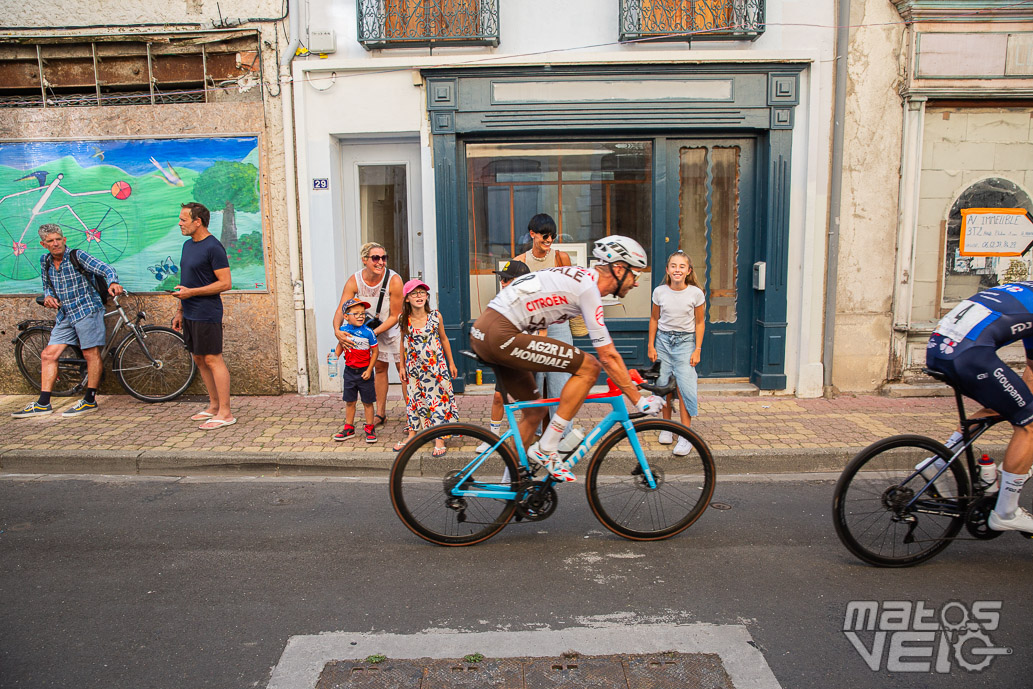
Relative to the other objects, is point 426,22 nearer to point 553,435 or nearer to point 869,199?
point 869,199

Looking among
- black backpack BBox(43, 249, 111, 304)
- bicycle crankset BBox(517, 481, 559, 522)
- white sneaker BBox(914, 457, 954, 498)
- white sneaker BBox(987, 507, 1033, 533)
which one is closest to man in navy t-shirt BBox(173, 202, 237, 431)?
black backpack BBox(43, 249, 111, 304)

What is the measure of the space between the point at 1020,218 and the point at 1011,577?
233 inches

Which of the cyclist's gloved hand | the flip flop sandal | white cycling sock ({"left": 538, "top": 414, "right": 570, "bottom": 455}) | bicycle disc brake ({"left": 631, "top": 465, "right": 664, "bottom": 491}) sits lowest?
the flip flop sandal

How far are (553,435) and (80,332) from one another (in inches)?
231

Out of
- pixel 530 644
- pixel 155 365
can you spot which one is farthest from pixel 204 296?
pixel 530 644

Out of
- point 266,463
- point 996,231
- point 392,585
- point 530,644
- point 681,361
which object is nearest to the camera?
point 530,644

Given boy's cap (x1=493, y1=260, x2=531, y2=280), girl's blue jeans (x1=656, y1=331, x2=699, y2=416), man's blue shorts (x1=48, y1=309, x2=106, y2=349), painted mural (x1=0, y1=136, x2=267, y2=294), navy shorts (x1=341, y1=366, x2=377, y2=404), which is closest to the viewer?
boy's cap (x1=493, y1=260, x2=531, y2=280)

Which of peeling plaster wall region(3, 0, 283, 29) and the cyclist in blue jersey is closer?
the cyclist in blue jersey

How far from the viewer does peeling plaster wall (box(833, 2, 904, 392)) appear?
25.9ft

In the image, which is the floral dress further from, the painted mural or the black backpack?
the black backpack

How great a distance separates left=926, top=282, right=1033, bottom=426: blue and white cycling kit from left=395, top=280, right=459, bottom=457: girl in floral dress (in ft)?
11.8

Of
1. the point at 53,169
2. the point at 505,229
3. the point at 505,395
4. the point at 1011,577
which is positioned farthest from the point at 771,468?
the point at 53,169

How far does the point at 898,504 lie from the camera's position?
4.00 m

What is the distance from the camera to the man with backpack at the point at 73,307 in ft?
24.7
